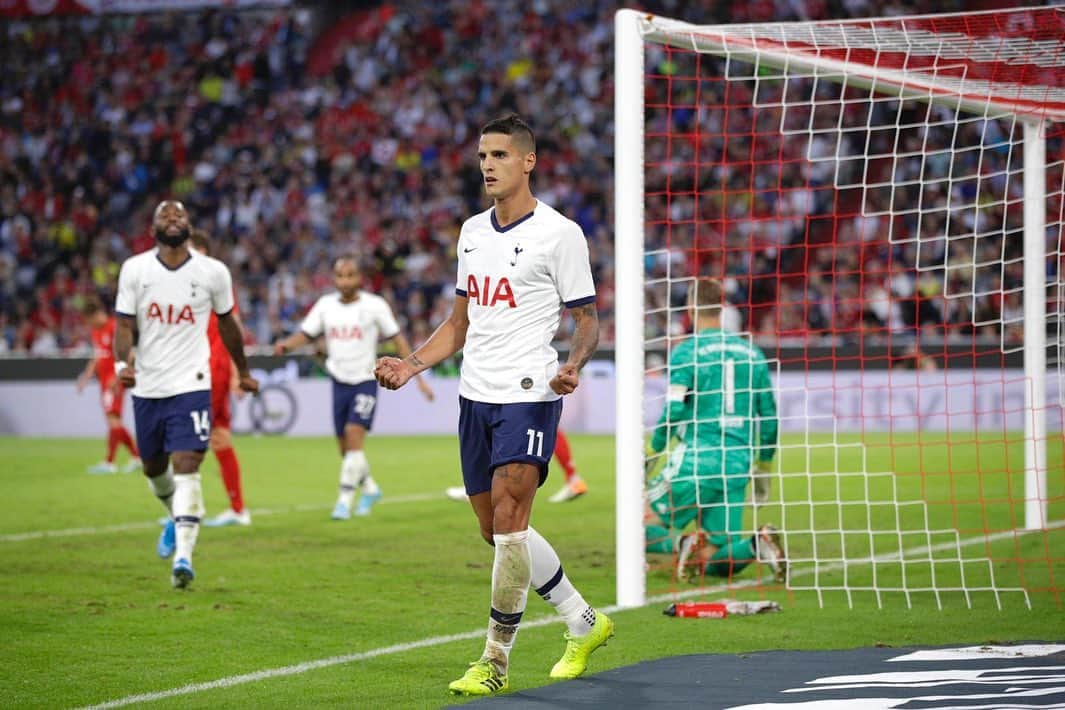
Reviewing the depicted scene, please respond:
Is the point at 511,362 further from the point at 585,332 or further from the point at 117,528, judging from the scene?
the point at 117,528

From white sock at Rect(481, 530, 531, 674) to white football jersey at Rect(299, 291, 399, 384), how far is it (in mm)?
7534

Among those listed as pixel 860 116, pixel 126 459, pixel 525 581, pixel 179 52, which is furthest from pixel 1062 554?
pixel 179 52

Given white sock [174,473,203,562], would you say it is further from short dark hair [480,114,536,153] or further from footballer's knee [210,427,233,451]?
short dark hair [480,114,536,153]

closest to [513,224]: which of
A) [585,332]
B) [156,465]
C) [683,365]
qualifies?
[585,332]

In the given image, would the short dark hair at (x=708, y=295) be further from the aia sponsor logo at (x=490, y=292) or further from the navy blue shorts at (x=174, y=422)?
the aia sponsor logo at (x=490, y=292)

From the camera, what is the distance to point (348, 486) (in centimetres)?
1341

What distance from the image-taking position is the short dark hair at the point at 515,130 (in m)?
6.17

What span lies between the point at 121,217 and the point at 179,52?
523 cm

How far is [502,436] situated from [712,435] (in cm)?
386

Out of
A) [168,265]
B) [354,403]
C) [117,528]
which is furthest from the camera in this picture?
[354,403]

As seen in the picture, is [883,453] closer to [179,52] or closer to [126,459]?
[126,459]

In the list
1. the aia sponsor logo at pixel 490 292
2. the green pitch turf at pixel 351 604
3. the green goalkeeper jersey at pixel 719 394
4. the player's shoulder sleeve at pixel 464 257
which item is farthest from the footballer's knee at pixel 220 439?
the aia sponsor logo at pixel 490 292

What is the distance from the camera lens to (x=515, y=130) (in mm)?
6191

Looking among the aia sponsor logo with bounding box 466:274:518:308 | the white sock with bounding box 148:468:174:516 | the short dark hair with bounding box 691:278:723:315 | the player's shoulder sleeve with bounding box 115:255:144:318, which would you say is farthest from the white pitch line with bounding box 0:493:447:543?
the aia sponsor logo with bounding box 466:274:518:308
